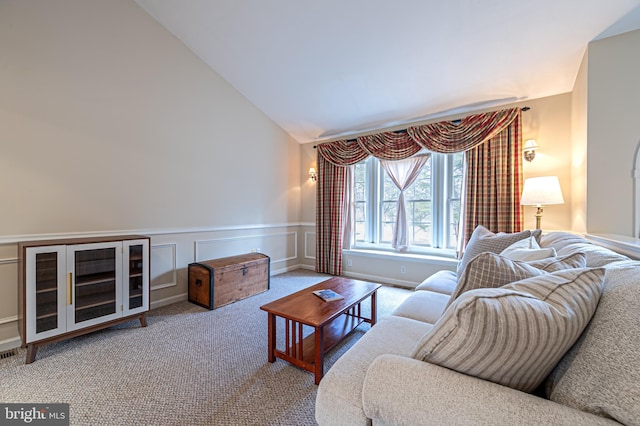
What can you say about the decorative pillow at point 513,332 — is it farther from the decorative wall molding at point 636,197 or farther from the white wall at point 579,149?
the white wall at point 579,149


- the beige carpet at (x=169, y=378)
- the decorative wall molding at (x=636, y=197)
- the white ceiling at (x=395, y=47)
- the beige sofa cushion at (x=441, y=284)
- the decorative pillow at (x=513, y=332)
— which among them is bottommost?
the beige carpet at (x=169, y=378)

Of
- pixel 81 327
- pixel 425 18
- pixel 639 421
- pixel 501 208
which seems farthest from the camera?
pixel 501 208

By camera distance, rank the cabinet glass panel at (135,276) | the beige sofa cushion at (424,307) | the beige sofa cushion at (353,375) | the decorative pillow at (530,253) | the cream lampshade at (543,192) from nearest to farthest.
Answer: the beige sofa cushion at (353,375), the decorative pillow at (530,253), the beige sofa cushion at (424,307), the cabinet glass panel at (135,276), the cream lampshade at (543,192)

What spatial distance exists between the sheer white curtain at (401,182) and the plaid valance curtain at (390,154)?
0.68ft

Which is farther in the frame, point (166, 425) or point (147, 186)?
point (147, 186)

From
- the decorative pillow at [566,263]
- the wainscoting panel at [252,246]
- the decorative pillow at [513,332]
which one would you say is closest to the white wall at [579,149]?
the decorative pillow at [566,263]

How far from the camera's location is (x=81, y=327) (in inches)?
85.0

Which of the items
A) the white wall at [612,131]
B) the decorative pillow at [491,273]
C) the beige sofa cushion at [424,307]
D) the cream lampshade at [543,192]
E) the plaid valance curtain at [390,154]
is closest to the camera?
the decorative pillow at [491,273]

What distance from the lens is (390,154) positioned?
389 centimetres

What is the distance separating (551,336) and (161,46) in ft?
13.2

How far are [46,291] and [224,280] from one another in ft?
4.81

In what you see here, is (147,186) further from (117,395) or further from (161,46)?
(117,395)

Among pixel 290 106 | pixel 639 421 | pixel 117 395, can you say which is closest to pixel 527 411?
pixel 639 421

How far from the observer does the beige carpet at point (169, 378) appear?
1490 mm
